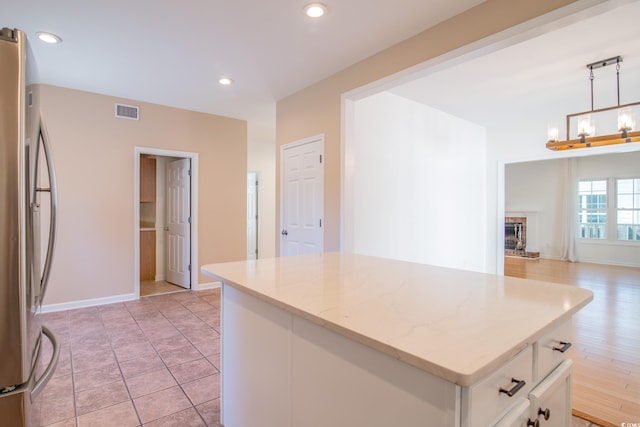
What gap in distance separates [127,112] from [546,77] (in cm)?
510

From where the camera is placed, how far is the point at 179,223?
5004 mm

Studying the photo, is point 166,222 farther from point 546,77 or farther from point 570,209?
point 570,209

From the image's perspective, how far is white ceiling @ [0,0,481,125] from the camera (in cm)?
228

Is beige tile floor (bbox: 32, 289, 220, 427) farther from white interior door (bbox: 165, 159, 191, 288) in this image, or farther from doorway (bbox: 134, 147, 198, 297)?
white interior door (bbox: 165, 159, 191, 288)

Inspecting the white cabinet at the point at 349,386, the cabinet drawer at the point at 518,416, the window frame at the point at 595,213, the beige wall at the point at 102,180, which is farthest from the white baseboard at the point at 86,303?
the window frame at the point at 595,213

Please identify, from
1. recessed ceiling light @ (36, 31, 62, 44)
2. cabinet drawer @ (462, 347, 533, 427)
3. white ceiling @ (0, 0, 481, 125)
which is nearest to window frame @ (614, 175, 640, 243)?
white ceiling @ (0, 0, 481, 125)

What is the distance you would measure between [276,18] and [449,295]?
2286mm

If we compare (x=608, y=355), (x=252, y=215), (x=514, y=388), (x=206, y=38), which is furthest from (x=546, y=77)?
(x=252, y=215)

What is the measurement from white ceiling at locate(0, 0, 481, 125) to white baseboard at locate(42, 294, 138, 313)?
2547mm

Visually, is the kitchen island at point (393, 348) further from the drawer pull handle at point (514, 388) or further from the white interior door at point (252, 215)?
the white interior door at point (252, 215)

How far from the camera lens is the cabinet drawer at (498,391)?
2.32ft

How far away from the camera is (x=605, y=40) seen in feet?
9.31

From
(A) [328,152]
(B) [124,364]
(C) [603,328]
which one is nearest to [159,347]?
(B) [124,364]

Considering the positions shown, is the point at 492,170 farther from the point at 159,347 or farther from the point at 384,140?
the point at 159,347
